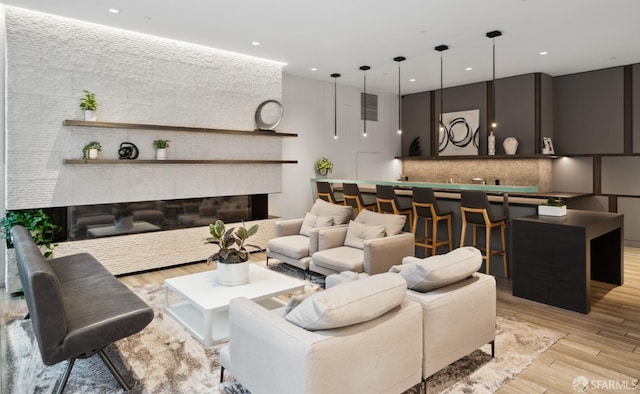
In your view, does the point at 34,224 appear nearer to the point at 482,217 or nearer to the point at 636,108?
the point at 482,217

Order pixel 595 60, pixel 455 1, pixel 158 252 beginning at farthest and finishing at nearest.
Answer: pixel 595 60 < pixel 158 252 < pixel 455 1

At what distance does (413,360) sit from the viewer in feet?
7.39

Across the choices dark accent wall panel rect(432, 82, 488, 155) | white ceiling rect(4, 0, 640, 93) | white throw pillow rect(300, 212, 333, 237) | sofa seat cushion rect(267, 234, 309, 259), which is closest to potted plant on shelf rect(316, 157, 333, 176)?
white ceiling rect(4, 0, 640, 93)

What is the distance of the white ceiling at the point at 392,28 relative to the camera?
167 inches

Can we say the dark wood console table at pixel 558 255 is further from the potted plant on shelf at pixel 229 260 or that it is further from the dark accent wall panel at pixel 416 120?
the dark accent wall panel at pixel 416 120

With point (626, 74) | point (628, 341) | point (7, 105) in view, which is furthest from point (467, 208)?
point (7, 105)

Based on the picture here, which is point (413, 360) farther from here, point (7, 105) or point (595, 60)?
point (595, 60)

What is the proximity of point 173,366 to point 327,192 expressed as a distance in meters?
4.43

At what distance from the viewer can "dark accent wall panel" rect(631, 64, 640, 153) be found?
21.7 ft

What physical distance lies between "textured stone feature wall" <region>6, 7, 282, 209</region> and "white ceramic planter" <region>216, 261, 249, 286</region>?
2387mm

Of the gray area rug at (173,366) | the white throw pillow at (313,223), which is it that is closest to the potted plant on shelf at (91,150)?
the gray area rug at (173,366)

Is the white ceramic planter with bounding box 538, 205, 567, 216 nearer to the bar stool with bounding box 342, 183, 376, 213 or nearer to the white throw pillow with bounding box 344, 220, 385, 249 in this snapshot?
the white throw pillow with bounding box 344, 220, 385, 249

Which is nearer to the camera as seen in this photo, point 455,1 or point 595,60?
point 455,1

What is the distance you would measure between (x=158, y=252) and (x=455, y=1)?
471 cm
